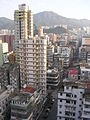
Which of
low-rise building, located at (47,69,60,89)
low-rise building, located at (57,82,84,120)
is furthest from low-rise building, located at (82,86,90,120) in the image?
low-rise building, located at (47,69,60,89)

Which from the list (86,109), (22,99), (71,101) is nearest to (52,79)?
(22,99)

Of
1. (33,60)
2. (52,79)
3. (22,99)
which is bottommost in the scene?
(52,79)

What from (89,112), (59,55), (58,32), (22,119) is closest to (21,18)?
(59,55)

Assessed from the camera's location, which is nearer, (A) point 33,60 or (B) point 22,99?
(B) point 22,99

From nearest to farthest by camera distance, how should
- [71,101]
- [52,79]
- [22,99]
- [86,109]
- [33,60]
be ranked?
[86,109] → [71,101] → [22,99] → [33,60] → [52,79]

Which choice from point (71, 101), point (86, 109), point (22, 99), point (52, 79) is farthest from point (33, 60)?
point (86, 109)

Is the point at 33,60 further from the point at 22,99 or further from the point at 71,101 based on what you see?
the point at 71,101

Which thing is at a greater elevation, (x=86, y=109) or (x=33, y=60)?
(x=33, y=60)

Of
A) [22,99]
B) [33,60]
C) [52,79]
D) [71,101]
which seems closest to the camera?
[71,101]

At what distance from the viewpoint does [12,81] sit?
31391 millimetres

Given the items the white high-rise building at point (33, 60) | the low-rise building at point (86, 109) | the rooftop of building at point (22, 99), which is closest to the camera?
the low-rise building at point (86, 109)

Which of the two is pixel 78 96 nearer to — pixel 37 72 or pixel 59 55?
pixel 37 72

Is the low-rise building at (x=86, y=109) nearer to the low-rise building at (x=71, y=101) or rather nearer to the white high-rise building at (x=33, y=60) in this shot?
the low-rise building at (x=71, y=101)

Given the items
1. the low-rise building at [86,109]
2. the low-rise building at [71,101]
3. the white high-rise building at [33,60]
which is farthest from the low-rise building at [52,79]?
the low-rise building at [86,109]
